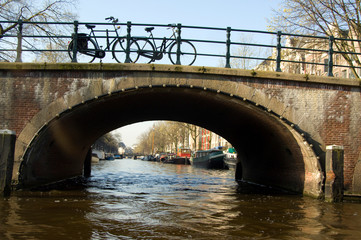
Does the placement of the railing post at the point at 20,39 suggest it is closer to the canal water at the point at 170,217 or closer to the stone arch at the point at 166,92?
the stone arch at the point at 166,92

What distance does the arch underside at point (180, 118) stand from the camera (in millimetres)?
11641

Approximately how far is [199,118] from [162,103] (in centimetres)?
287

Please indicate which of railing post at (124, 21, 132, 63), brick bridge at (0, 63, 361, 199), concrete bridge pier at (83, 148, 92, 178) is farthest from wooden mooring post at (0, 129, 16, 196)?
concrete bridge pier at (83, 148, 92, 178)

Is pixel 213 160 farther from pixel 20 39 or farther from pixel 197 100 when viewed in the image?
pixel 20 39

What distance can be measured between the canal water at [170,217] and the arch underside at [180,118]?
1.39 m

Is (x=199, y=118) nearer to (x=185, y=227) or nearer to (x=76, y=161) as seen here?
(x=76, y=161)

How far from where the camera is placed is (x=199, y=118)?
16.2 meters

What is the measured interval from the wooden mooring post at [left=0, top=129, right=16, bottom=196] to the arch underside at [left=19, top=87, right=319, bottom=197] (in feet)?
3.76

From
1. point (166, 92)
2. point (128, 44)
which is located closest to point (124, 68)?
point (128, 44)

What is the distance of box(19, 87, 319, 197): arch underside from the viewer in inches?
458

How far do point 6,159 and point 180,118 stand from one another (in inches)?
358

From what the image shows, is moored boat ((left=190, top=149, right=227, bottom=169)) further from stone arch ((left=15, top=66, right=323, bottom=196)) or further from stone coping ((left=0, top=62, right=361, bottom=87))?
stone coping ((left=0, top=62, right=361, bottom=87))

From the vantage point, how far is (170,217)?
8.10 meters

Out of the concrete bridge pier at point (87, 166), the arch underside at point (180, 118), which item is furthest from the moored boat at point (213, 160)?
the arch underside at point (180, 118)
